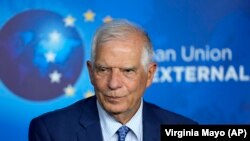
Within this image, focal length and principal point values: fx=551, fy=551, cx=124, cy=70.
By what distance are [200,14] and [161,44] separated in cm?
26

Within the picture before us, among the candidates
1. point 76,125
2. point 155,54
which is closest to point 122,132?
point 76,125

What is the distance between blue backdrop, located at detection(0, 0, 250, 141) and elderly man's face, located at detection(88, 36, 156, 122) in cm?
107

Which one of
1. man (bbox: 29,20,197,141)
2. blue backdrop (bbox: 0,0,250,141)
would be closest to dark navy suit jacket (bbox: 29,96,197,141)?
man (bbox: 29,20,197,141)

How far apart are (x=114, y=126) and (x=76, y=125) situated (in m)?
0.12

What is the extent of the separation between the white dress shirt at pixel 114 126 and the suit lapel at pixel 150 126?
17 millimetres

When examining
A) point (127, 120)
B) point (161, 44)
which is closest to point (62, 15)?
point (161, 44)

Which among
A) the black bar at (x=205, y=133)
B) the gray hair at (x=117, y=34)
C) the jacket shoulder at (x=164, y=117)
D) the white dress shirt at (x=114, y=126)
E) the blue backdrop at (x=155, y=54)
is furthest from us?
the blue backdrop at (x=155, y=54)

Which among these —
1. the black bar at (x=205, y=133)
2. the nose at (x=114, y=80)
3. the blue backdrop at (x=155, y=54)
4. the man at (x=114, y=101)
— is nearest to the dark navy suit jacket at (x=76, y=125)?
the man at (x=114, y=101)

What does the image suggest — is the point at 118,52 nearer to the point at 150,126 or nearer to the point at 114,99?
the point at 114,99

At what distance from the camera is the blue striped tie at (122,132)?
1.70 m

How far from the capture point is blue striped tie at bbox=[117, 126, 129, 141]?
1.70 metres

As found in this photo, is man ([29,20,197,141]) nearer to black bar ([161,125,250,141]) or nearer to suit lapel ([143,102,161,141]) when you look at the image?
suit lapel ([143,102,161,141])

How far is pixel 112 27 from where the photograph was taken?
5.30 ft

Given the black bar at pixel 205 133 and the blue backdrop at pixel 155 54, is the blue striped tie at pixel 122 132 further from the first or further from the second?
the blue backdrop at pixel 155 54
